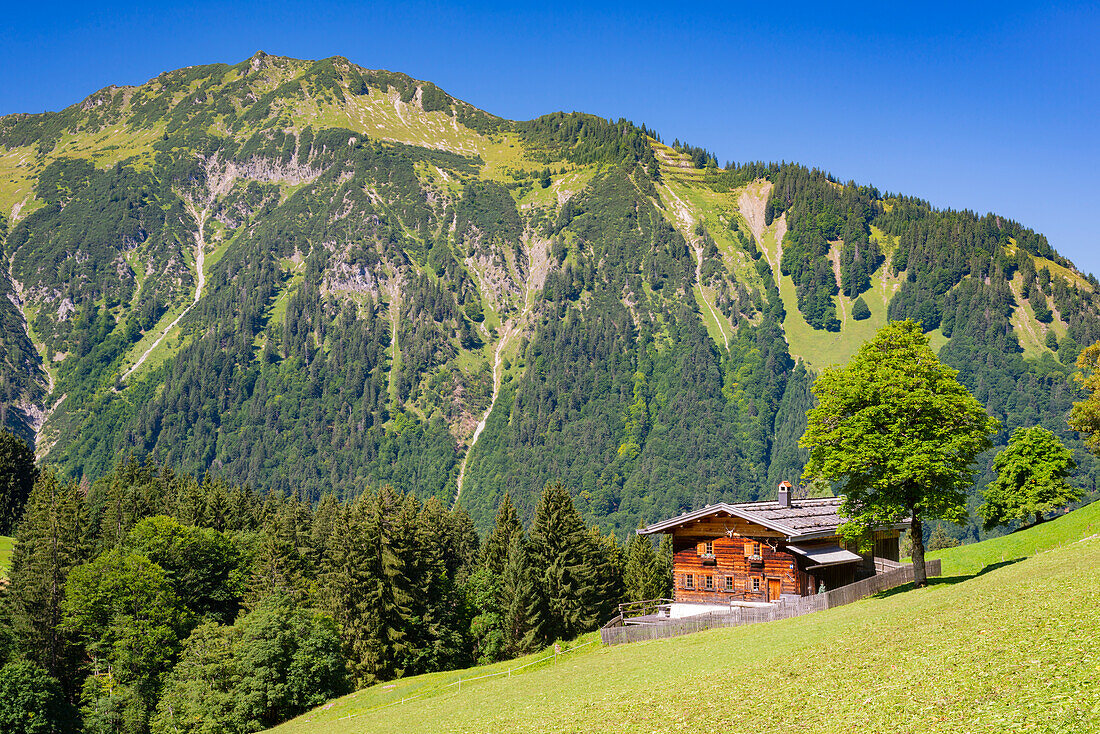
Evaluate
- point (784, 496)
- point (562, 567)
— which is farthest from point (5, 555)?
point (784, 496)

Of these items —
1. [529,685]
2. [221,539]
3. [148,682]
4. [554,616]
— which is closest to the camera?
[529,685]

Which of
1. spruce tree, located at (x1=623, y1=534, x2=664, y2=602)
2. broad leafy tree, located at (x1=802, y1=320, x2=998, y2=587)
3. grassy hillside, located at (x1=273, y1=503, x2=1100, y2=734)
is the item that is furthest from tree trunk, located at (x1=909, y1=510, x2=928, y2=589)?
spruce tree, located at (x1=623, y1=534, x2=664, y2=602)

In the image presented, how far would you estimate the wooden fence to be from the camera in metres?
45.2

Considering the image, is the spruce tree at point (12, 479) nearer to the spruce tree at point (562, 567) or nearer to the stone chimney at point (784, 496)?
the spruce tree at point (562, 567)

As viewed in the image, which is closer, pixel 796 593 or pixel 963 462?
pixel 963 462

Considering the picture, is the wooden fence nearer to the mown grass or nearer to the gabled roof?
the gabled roof

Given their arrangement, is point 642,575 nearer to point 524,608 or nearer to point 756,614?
point 524,608

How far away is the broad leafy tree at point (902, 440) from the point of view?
154ft

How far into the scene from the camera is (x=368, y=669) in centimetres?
7394

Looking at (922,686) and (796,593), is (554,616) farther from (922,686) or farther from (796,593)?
(922,686)

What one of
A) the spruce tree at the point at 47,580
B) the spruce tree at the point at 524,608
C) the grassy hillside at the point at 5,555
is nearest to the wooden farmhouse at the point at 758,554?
the spruce tree at the point at 524,608

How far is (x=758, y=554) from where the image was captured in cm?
5712

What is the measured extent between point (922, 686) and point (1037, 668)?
2.62m

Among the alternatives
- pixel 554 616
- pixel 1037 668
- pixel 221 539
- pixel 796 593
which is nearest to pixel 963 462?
pixel 796 593
